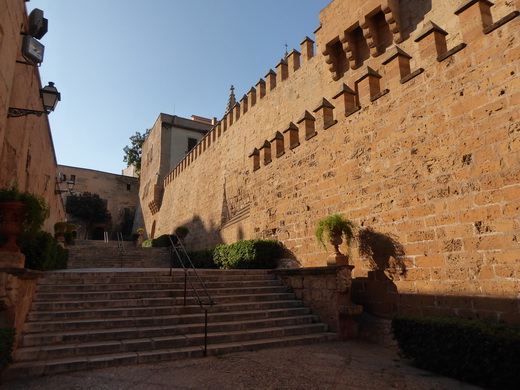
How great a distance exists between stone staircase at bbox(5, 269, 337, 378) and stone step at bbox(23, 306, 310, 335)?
12mm

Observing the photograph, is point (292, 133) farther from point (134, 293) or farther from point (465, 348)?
point (465, 348)

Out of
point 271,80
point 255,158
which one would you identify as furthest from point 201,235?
point 255,158

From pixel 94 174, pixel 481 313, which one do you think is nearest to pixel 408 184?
pixel 481 313

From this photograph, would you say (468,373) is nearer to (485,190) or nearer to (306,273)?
(485,190)

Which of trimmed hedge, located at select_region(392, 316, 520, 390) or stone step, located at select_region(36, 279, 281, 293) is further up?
stone step, located at select_region(36, 279, 281, 293)

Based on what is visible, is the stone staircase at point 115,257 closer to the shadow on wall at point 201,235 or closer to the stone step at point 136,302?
the shadow on wall at point 201,235

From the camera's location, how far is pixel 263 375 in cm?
385

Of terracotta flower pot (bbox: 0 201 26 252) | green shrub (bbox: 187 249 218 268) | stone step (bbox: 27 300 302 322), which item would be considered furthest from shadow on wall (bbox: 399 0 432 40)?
green shrub (bbox: 187 249 218 268)

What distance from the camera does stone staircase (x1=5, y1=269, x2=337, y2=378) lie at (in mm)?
4172

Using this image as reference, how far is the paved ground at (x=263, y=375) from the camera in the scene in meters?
3.50

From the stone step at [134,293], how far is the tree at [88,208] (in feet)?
103

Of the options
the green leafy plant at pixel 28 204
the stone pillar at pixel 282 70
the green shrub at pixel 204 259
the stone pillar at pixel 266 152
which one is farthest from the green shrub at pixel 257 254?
the stone pillar at pixel 282 70

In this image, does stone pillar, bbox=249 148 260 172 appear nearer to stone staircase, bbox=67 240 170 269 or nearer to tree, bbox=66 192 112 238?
stone staircase, bbox=67 240 170 269

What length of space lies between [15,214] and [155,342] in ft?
8.13
